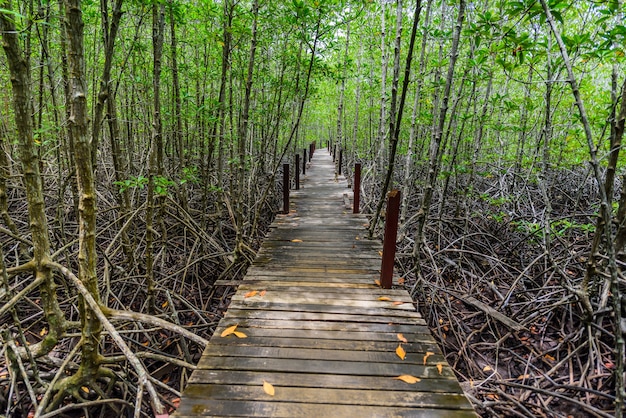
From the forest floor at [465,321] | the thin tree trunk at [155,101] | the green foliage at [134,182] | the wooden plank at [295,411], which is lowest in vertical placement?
the forest floor at [465,321]

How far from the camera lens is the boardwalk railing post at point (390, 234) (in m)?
3.10

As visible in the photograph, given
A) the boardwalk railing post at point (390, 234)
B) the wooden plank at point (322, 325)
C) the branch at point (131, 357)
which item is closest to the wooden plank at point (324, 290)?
the boardwalk railing post at point (390, 234)

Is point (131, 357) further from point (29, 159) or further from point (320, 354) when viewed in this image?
point (29, 159)

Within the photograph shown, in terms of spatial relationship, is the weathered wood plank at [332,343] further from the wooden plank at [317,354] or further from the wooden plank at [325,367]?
the wooden plank at [325,367]

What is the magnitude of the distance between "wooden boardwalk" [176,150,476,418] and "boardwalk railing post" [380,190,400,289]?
154 mm

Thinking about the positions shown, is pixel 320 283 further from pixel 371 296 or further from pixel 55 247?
pixel 55 247

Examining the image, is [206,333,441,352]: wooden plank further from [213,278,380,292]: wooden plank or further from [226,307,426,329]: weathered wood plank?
[213,278,380,292]: wooden plank

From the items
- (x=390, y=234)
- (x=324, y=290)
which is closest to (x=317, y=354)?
(x=324, y=290)

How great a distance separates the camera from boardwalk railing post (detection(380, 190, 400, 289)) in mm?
3102

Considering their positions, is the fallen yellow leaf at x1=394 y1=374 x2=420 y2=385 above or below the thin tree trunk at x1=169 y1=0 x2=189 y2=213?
below

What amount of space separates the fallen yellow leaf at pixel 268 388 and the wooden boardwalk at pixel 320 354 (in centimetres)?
2

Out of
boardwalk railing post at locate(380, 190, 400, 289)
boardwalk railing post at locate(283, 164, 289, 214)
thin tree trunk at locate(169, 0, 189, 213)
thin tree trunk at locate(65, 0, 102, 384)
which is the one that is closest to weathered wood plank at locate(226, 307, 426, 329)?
boardwalk railing post at locate(380, 190, 400, 289)

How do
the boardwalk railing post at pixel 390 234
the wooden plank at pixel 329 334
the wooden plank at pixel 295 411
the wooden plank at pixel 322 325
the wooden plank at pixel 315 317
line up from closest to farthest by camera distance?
the wooden plank at pixel 295 411 < the wooden plank at pixel 329 334 < the wooden plank at pixel 322 325 < the wooden plank at pixel 315 317 < the boardwalk railing post at pixel 390 234

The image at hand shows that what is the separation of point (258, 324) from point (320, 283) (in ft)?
3.13
